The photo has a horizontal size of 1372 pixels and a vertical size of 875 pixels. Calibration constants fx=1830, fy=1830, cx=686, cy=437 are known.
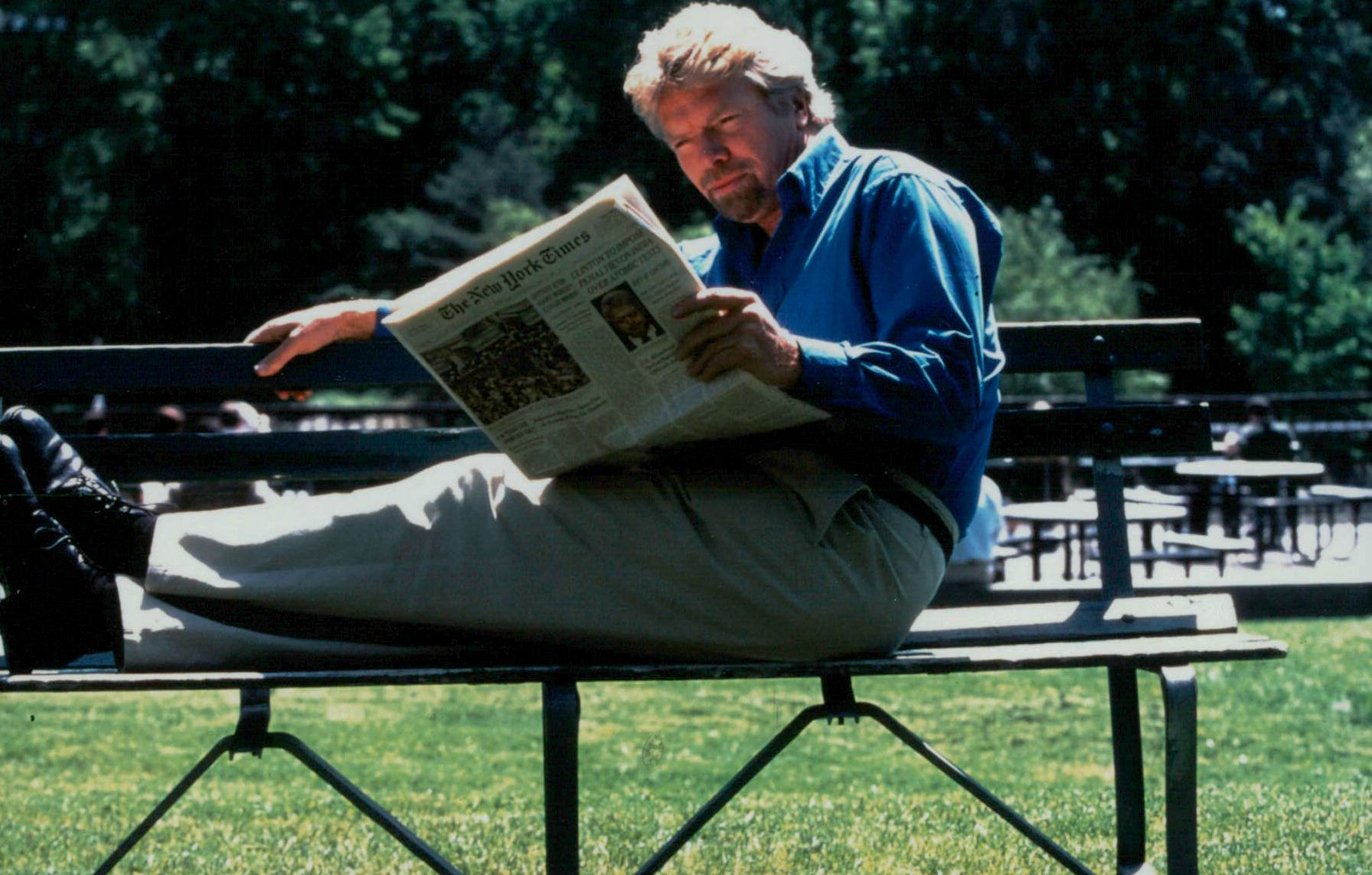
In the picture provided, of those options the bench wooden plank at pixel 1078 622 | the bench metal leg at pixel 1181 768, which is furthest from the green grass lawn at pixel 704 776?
the bench metal leg at pixel 1181 768

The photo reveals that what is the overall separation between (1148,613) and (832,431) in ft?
2.47

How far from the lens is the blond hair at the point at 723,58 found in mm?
3041

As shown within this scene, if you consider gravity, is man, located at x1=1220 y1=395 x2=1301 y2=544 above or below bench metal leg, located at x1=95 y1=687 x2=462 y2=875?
below

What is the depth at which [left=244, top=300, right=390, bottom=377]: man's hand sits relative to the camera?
3281 millimetres

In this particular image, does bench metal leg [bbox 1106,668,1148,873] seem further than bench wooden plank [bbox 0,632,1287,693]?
Yes

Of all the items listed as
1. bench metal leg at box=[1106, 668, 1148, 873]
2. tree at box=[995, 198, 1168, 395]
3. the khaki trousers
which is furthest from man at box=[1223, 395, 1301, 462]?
the khaki trousers

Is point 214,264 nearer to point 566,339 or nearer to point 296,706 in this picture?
point 296,706

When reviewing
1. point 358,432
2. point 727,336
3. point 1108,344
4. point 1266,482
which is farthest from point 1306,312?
point 727,336

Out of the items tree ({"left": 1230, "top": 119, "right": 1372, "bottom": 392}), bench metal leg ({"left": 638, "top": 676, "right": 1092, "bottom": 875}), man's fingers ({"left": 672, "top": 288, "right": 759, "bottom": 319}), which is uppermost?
man's fingers ({"left": 672, "top": 288, "right": 759, "bottom": 319})

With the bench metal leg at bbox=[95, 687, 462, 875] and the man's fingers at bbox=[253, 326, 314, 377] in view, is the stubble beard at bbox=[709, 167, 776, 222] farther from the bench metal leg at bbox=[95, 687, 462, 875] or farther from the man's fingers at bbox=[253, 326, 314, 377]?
the bench metal leg at bbox=[95, 687, 462, 875]

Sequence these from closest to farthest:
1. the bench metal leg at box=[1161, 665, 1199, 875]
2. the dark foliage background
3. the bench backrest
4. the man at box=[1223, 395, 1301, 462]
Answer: the bench metal leg at box=[1161, 665, 1199, 875]
the bench backrest
the man at box=[1223, 395, 1301, 462]
the dark foliage background

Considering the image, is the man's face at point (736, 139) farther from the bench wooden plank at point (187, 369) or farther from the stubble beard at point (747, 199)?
the bench wooden plank at point (187, 369)

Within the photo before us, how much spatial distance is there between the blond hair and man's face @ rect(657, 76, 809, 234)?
17 millimetres

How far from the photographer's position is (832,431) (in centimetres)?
283
